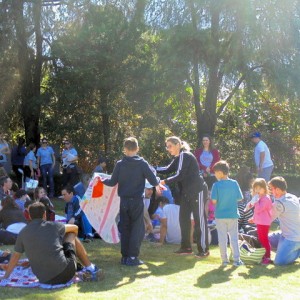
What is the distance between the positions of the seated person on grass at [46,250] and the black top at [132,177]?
1.46m

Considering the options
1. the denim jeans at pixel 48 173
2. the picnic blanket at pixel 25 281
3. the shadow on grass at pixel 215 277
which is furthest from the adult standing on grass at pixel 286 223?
the denim jeans at pixel 48 173

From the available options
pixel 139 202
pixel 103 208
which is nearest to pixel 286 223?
pixel 139 202

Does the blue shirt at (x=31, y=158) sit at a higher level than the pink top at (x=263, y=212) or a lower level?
higher

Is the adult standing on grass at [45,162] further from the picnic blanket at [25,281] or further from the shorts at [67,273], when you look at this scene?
the shorts at [67,273]

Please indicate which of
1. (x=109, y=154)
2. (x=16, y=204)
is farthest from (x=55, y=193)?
(x=16, y=204)

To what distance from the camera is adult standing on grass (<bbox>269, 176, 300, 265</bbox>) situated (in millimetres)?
7488

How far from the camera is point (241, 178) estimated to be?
10.9m

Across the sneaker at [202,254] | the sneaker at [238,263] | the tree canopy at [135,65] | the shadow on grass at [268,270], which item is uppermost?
the tree canopy at [135,65]

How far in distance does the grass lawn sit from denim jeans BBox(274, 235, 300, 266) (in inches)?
4.4

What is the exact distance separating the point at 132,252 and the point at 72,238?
1302 millimetres

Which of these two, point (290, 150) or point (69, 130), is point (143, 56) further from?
point (290, 150)

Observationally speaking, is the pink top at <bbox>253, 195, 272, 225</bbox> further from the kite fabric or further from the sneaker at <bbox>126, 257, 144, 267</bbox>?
the kite fabric

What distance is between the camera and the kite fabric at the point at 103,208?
8.22 m

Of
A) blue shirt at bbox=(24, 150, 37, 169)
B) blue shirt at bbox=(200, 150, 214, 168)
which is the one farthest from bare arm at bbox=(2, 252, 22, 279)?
blue shirt at bbox=(24, 150, 37, 169)
